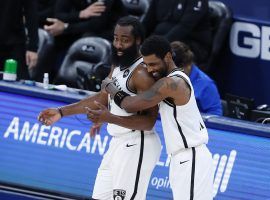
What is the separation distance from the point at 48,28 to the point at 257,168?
4120 millimetres

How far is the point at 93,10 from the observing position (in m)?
10.3

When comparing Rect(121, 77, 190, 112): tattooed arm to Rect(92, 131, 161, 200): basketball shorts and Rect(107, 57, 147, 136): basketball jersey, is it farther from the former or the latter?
Rect(92, 131, 161, 200): basketball shorts

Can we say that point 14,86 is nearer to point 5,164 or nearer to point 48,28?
point 5,164

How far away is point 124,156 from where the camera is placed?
6.37 meters

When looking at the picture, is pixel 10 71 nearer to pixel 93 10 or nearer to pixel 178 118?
pixel 178 118

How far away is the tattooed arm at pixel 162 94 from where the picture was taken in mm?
6016

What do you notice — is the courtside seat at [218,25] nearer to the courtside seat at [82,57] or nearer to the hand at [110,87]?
the courtside seat at [82,57]

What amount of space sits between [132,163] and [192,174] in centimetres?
45

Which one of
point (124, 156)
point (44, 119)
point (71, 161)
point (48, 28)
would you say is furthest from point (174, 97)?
point (48, 28)

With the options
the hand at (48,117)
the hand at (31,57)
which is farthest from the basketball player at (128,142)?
the hand at (31,57)

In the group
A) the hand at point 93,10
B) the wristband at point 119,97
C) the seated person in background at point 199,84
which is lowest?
the hand at point 93,10

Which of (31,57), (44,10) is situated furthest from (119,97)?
(44,10)

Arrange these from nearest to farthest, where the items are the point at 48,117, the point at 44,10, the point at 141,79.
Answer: the point at 141,79 → the point at 48,117 → the point at 44,10

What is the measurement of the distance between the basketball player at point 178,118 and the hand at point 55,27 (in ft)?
14.1
